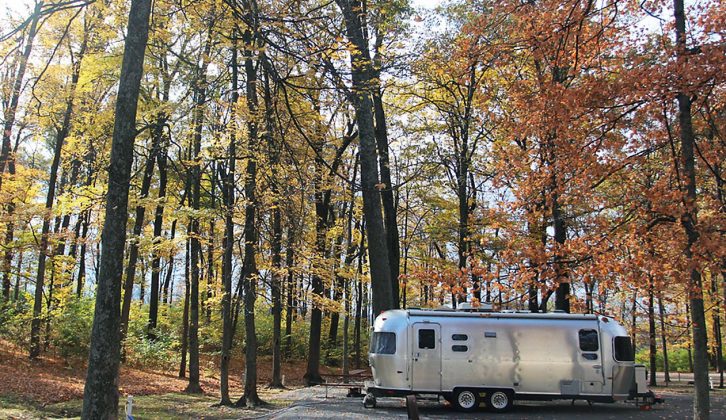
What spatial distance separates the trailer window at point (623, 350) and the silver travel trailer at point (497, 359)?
3 centimetres

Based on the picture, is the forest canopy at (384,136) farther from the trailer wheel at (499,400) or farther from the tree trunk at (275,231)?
the trailer wheel at (499,400)

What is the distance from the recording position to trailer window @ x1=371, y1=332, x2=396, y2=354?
1423 cm

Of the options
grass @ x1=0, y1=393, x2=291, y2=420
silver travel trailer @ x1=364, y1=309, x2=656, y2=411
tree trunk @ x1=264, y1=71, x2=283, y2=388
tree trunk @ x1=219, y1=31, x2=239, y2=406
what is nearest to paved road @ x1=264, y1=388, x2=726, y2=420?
silver travel trailer @ x1=364, y1=309, x2=656, y2=411

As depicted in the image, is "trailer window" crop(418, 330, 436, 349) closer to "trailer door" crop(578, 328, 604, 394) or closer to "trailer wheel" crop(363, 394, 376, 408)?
"trailer wheel" crop(363, 394, 376, 408)

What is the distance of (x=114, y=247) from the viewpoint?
5.86 metres

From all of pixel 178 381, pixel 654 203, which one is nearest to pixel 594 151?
pixel 654 203

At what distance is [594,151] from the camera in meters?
8.66

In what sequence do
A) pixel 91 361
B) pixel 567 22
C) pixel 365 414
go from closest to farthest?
pixel 91 361, pixel 567 22, pixel 365 414

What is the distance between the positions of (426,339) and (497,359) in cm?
190

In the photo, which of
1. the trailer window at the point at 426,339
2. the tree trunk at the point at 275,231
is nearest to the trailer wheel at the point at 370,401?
the trailer window at the point at 426,339

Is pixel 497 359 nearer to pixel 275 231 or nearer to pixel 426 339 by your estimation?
pixel 426 339

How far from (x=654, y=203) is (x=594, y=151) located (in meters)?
1.17

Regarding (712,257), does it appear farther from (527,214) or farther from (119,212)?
(119,212)

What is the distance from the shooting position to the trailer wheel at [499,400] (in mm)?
14273
